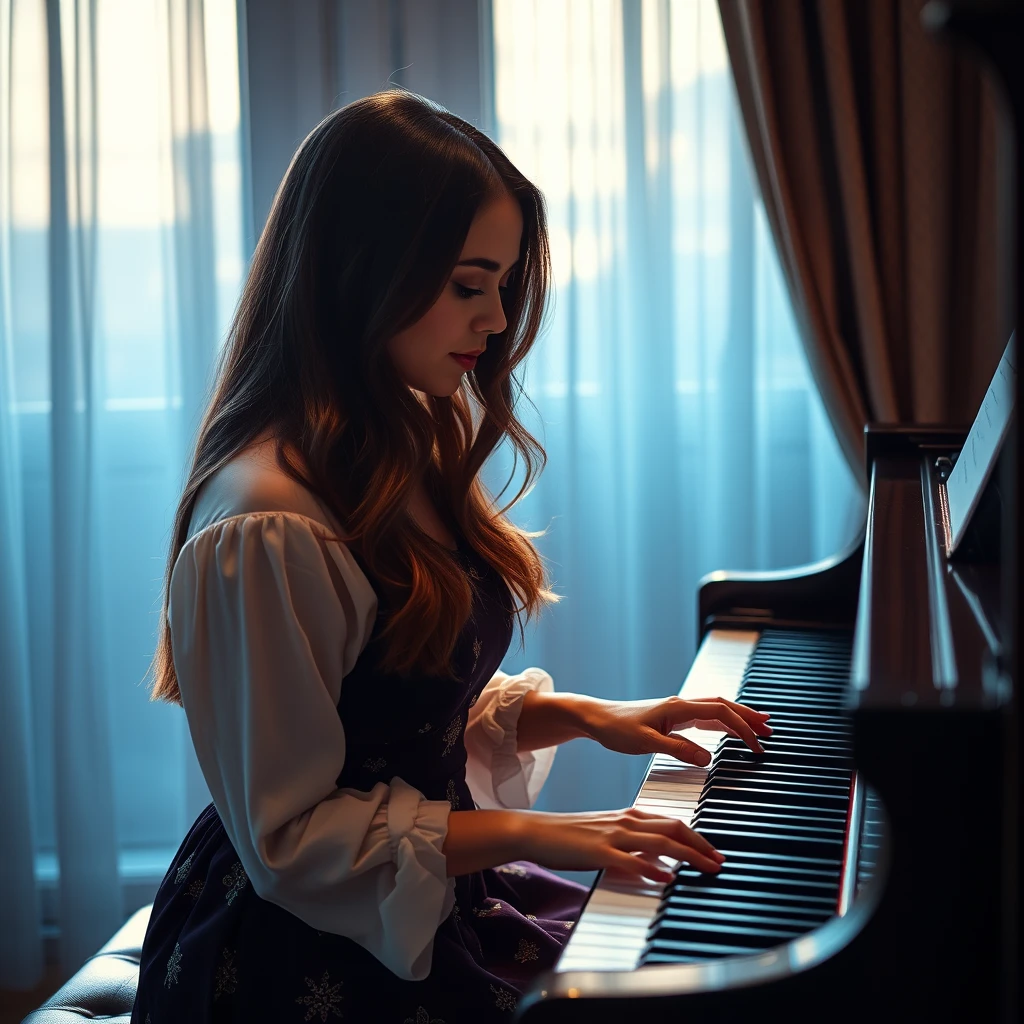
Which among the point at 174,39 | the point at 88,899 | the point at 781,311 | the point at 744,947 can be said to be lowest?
the point at 88,899

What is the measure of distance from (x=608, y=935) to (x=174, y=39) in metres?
2.12

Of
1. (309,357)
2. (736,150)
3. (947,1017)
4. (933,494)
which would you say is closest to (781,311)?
(736,150)

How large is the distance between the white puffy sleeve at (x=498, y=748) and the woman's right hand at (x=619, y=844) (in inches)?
17.2

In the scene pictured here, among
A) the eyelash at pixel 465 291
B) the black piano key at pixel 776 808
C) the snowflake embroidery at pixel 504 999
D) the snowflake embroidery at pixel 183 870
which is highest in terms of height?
the eyelash at pixel 465 291

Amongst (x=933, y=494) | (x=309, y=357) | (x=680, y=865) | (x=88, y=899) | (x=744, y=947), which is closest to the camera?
(x=744, y=947)

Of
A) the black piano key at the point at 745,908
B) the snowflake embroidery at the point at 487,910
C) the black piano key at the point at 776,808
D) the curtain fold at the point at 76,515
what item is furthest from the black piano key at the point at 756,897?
the curtain fold at the point at 76,515

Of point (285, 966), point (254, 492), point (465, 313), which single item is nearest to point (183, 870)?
point (285, 966)

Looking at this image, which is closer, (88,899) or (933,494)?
(933,494)

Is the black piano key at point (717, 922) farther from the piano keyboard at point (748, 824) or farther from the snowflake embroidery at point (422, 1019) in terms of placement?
the snowflake embroidery at point (422, 1019)

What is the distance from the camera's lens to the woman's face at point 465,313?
3.97 feet

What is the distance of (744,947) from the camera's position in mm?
885

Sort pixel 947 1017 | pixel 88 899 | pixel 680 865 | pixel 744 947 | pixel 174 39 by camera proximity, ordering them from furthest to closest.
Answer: pixel 88 899 < pixel 174 39 < pixel 680 865 < pixel 744 947 < pixel 947 1017

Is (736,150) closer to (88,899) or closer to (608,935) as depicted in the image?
(608,935)

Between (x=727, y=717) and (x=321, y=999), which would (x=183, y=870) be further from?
(x=727, y=717)
